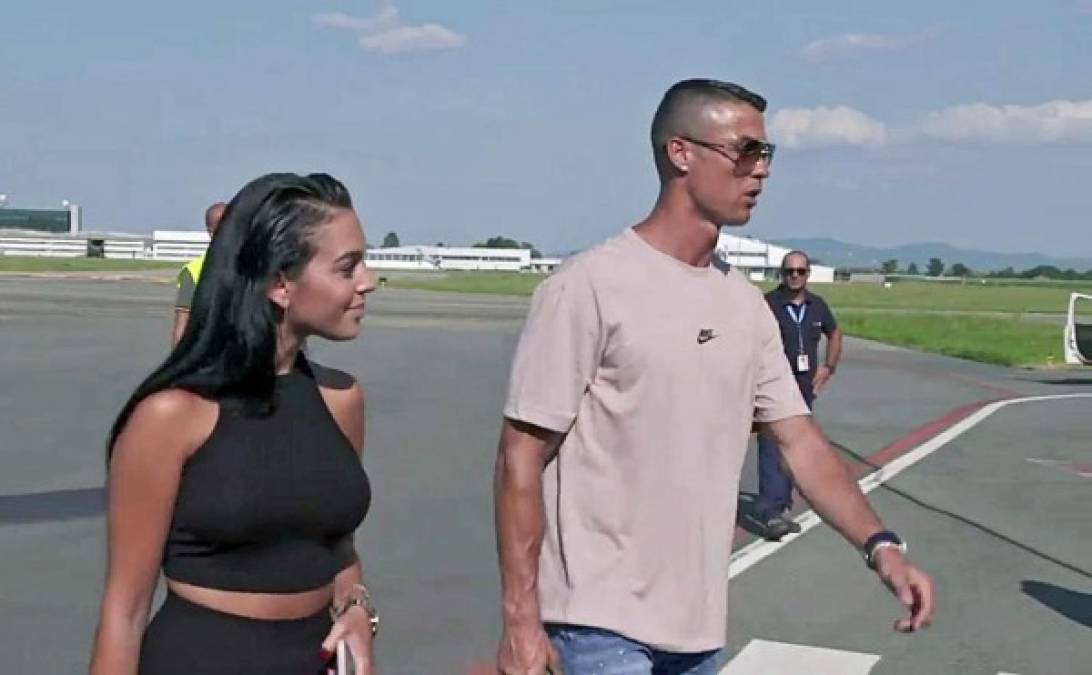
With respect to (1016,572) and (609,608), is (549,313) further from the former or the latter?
(1016,572)

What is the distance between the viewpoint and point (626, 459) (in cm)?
341

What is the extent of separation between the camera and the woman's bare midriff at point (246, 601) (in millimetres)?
2756

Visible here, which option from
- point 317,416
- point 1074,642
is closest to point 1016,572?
point 1074,642

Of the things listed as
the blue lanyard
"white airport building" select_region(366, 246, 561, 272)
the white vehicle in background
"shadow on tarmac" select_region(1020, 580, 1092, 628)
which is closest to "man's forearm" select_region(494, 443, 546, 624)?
"shadow on tarmac" select_region(1020, 580, 1092, 628)

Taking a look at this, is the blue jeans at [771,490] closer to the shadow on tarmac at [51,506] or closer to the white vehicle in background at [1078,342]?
the shadow on tarmac at [51,506]

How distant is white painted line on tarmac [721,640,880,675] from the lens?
6.58m

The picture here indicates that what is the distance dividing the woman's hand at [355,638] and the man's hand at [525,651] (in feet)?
1.42

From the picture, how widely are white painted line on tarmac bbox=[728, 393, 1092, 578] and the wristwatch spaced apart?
46 cm

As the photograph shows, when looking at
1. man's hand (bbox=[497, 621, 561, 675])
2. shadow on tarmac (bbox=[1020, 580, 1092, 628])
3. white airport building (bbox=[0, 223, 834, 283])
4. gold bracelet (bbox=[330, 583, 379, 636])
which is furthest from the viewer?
white airport building (bbox=[0, 223, 834, 283])

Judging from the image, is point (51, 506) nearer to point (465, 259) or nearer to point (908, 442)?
point (908, 442)

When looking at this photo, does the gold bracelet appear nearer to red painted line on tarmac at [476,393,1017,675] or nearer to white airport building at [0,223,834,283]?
red painted line on tarmac at [476,393,1017,675]

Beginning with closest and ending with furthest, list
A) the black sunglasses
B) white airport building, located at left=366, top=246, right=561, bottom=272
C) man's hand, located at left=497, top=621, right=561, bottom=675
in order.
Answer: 1. man's hand, located at left=497, top=621, right=561, bottom=675
2. the black sunglasses
3. white airport building, located at left=366, top=246, right=561, bottom=272

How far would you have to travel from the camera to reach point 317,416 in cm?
294

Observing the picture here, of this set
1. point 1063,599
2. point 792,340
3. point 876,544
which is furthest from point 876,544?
point 792,340
